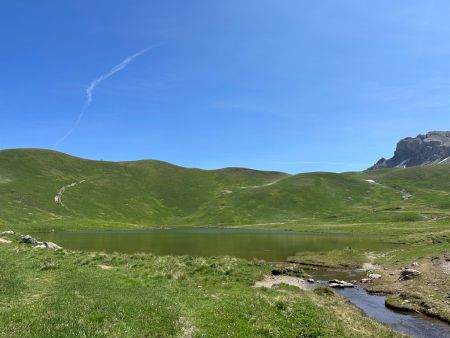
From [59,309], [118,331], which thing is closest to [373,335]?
[118,331]

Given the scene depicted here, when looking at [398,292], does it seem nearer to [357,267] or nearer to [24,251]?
[357,267]

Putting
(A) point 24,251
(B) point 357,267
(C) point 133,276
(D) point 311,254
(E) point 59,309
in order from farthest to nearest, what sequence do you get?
1. (D) point 311,254
2. (B) point 357,267
3. (A) point 24,251
4. (C) point 133,276
5. (E) point 59,309

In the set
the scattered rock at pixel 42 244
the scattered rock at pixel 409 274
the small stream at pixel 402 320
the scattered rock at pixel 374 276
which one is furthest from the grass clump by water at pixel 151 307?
the scattered rock at pixel 42 244

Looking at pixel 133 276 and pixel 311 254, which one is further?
pixel 311 254

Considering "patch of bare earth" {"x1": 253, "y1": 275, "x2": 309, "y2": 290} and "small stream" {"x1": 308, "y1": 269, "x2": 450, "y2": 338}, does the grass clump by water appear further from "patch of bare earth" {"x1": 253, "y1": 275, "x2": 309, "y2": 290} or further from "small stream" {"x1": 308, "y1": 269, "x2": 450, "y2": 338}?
"patch of bare earth" {"x1": 253, "y1": 275, "x2": 309, "y2": 290}

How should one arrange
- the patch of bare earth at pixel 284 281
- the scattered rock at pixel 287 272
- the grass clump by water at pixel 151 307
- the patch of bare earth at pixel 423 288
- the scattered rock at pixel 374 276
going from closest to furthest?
the grass clump by water at pixel 151 307 → the patch of bare earth at pixel 423 288 → the patch of bare earth at pixel 284 281 → the scattered rock at pixel 374 276 → the scattered rock at pixel 287 272

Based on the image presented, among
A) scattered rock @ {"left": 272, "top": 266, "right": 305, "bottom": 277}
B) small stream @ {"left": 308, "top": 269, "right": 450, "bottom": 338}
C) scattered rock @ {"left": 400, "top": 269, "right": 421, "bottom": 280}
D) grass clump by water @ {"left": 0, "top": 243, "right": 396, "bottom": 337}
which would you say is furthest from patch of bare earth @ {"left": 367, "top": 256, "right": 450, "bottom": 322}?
scattered rock @ {"left": 272, "top": 266, "right": 305, "bottom": 277}

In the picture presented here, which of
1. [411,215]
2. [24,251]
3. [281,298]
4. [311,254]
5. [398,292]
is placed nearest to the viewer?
[281,298]

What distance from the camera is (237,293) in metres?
35.5

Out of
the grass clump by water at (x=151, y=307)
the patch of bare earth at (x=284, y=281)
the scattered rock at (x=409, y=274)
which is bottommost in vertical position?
the patch of bare earth at (x=284, y=281)

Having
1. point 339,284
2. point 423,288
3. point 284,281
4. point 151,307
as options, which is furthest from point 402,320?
point 151,307

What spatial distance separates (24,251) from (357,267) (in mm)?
51694

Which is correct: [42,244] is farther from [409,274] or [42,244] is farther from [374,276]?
[409,274]

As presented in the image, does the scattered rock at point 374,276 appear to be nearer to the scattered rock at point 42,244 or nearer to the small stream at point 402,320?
the small stream at point 402,320
